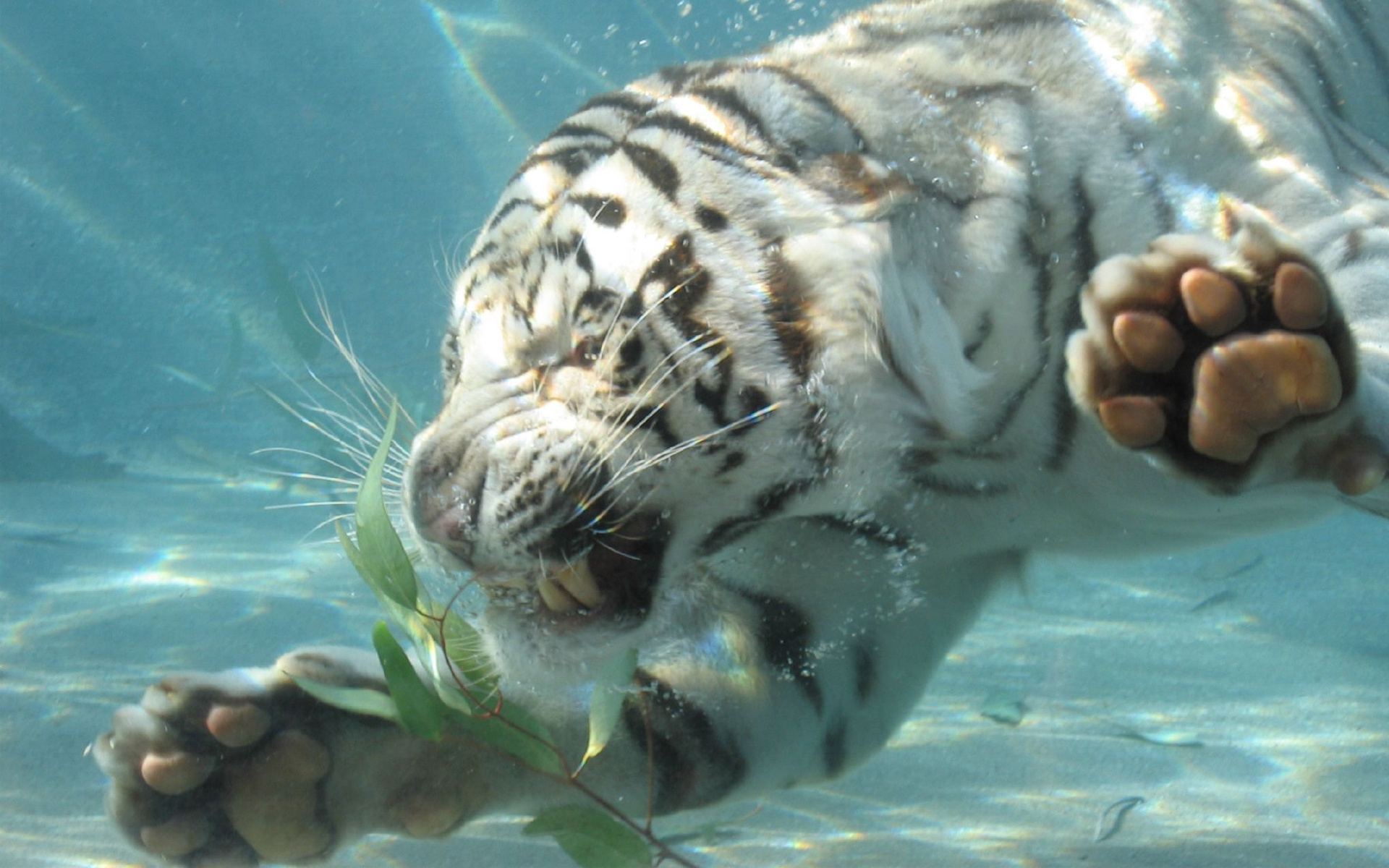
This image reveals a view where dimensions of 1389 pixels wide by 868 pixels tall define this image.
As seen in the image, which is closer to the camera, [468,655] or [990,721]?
[468,655]

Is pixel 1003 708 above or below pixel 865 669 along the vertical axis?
below

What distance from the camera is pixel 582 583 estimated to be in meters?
1.34

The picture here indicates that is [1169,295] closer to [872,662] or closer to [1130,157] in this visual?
[1130,157]

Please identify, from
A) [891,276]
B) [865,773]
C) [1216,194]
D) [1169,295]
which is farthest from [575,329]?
[865,773]

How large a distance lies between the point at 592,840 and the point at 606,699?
0.62 feet

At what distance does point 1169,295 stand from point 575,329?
676 mm

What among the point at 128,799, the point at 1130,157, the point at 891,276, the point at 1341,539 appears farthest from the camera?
the point at 1341,539

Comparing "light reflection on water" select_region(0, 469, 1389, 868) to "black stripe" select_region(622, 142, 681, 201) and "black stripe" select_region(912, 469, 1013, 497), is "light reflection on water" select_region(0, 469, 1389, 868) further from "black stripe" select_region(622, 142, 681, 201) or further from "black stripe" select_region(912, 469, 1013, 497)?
"black stripe" select_region(622, 142, 681, 201)

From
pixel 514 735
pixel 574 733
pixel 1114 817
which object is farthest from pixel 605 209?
pixel 1114 817

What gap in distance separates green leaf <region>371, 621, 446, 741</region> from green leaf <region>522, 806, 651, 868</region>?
210 mm

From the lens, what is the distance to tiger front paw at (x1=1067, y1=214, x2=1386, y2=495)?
0.93 metres

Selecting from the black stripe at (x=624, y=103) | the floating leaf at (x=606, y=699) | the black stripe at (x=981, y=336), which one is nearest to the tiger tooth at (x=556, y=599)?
the floating leaf at (x=606, y=699)

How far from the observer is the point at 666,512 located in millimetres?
1323

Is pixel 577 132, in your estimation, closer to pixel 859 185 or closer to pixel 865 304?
pixel 859 185
